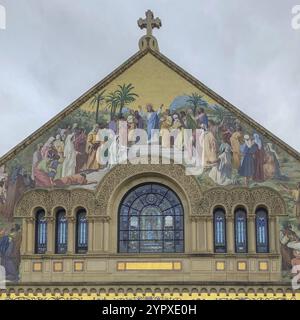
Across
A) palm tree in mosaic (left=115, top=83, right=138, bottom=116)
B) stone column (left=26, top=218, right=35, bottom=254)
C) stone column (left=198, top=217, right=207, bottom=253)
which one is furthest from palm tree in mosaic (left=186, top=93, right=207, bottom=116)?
stone column (left=26, top=218, right=35, bottom=254)

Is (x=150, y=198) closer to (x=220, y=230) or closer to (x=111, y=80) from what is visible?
(x=220, y=230)

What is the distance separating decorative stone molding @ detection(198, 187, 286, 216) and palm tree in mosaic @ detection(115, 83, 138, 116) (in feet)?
13.8

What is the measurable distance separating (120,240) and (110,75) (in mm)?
5683

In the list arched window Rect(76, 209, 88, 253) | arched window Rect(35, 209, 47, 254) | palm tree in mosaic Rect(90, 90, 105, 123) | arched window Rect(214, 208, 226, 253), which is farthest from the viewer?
palm tree in mosaic Rect(90, 90, 105, 123)

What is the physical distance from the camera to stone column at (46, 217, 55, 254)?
40.0 m

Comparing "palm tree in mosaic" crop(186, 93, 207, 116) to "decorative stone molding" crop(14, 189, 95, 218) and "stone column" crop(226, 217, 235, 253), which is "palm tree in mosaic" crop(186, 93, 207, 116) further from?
"decorative stone molding" crop(14, 189, 95, 218)

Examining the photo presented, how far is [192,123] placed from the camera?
4050cm

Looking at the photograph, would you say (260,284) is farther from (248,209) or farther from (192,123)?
(192,123)

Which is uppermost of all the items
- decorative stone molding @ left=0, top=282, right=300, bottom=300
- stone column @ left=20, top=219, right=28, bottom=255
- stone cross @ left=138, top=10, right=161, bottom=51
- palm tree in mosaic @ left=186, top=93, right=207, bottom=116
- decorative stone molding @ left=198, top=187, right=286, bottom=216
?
stone cross @ left=138, top=10, right=161, bottom=51

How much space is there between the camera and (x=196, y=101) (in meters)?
40.7

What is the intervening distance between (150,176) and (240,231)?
11.7 ft

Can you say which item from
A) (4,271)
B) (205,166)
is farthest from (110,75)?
(4,271)

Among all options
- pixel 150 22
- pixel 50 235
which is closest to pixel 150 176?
pixel 50 235
